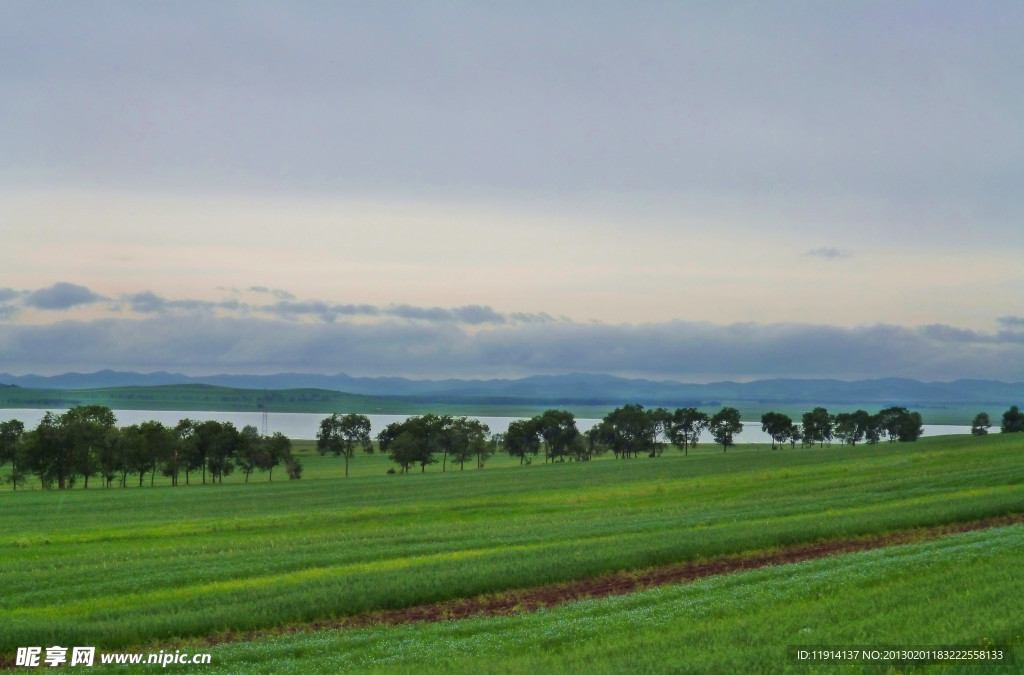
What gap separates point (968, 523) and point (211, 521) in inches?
1501

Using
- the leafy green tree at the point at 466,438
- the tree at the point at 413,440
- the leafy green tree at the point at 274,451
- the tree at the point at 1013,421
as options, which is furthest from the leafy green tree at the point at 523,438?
the tree at the point at 1013,421

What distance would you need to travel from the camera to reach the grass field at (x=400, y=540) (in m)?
20.2

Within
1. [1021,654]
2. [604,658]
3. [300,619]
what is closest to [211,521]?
[300,619]

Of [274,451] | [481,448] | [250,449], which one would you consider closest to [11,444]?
[250,449]

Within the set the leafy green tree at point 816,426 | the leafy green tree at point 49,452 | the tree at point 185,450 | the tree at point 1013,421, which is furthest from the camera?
the leafy green tree at point 816,426

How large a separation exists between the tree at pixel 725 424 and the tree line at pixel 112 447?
8167 cm

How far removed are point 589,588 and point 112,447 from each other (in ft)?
301

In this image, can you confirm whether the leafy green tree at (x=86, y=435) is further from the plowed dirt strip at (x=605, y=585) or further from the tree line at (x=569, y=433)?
the plowed dirt strip at (x=605, y=585)

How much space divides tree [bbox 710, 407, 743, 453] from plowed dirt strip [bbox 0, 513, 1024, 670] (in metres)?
130

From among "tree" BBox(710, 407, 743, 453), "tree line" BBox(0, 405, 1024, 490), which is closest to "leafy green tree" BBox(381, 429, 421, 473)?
"tree line" BBox(0, 405, 1024, 490)

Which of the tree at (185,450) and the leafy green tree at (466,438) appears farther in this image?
the leafy green tree at (466,438)

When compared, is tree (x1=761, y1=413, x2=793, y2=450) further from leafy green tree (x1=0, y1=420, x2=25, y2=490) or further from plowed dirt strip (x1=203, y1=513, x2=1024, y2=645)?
plowed dirt strip (x1=203, y1=513, x2=1024, y2=645)

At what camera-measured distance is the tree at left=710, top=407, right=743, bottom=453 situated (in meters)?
154

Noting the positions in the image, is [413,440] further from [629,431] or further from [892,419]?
[892,419]
